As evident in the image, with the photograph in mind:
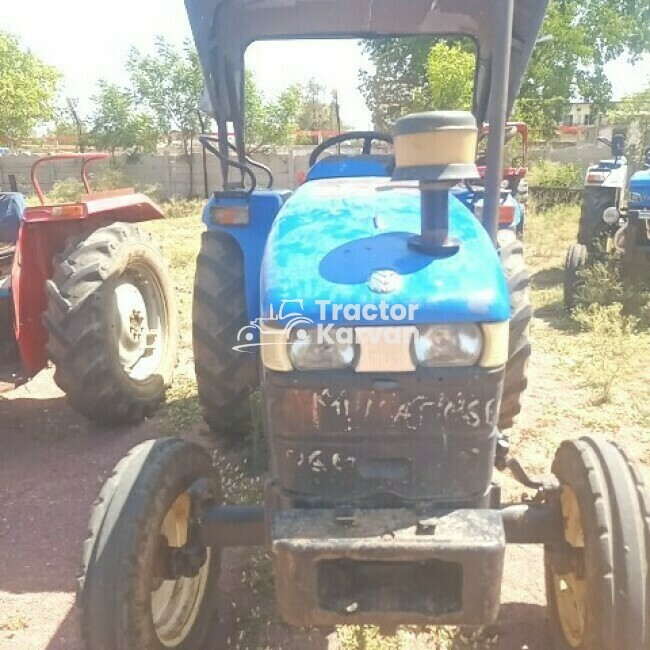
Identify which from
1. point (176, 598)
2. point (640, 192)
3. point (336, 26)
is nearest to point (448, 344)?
point (176, 598)

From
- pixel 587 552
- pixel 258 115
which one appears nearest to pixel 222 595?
pixel 587 552

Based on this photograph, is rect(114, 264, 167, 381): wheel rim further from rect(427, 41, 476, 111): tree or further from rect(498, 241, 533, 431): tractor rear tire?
rect(427, 41, 476, 111): tree

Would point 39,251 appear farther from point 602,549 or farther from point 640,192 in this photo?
point 640,192

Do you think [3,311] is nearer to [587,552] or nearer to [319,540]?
[319,540]

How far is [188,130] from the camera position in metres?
24.9

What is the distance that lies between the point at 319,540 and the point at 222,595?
1130 mm

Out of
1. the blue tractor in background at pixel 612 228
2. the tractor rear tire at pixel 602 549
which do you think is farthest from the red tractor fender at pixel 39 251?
the blue tractor in background at pixel 612 228

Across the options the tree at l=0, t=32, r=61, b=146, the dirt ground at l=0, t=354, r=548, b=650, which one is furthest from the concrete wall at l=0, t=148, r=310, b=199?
the dirt ground at l=0, t=354, r=548, b=650

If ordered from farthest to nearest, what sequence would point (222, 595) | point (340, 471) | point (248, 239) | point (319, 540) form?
point (248, 239)
point (222, 595)
point (340, 471)
point (319, 540)

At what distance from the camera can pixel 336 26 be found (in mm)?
3867

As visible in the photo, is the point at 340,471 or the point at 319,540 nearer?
the point at 319,540

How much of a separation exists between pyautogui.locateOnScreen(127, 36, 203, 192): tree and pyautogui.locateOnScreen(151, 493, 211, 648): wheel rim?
23.6m

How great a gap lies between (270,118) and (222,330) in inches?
859

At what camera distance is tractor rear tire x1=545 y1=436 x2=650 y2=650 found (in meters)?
2.06
